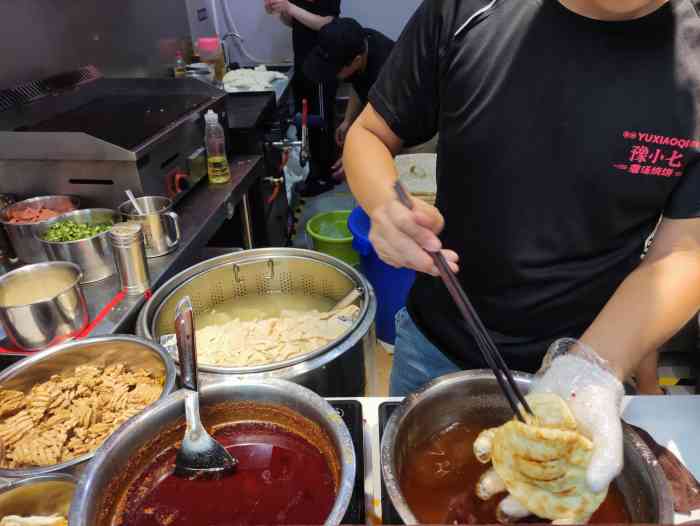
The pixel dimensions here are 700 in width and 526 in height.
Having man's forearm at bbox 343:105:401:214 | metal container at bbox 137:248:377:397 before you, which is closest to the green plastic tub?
metal container at bbox 137:248:377:397

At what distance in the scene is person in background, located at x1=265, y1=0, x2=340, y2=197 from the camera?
16.3ft

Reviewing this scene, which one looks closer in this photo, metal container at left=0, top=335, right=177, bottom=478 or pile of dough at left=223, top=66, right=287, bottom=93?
metal container at left=0, top=335, right=177, bottom=478

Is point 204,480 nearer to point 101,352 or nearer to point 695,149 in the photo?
point 101,352

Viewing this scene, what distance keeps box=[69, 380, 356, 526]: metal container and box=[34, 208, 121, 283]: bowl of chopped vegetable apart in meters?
1.10

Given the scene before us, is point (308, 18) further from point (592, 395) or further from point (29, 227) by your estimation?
point (592, 395)

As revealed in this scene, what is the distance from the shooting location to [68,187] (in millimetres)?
2219

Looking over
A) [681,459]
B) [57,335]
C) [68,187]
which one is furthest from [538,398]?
[68,187]

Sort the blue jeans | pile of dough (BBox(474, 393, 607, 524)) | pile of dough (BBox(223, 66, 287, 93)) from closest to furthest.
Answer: pile of dough (BBox(474, 393, 607, 524)) < the blue jeans < pile of dough (BBox(223, 66, 287, 93))

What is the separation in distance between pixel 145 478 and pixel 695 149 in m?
1.47

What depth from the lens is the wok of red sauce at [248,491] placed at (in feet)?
3.13

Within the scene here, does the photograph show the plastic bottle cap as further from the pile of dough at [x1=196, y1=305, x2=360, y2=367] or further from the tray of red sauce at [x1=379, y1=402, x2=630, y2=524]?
the tray of red sauce at [x1=379, y1=402, x2=630, y2=524]

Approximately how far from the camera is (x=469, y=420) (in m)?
1.10

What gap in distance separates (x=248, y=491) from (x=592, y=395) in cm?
70

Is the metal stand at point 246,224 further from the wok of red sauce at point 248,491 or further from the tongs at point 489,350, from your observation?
the tongs at point 489,350
